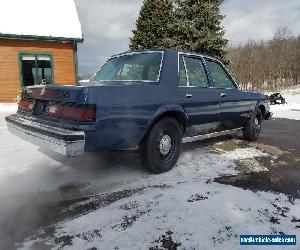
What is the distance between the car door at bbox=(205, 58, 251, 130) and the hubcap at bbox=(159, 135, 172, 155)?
4.99 feet

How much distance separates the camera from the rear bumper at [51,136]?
3764 millimetres

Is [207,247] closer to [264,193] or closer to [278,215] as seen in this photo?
[278,215]

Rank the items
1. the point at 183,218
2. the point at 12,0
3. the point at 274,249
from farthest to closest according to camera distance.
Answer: the point at 12,0 → the point at 183,218 → the point at 274,249

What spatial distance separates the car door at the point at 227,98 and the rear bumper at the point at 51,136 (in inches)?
118

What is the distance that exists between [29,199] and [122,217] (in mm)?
1248

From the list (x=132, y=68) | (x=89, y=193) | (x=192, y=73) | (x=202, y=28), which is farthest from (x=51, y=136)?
(x=202, y=28)

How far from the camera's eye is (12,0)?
1833 cm

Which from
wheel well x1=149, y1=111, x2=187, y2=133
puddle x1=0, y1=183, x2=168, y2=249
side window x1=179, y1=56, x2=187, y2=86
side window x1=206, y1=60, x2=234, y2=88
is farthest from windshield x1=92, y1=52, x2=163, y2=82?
puddle x1=0, y1=183, x2=168, y2=249

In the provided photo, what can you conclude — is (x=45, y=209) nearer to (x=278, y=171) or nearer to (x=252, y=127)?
(x=278, y=171)

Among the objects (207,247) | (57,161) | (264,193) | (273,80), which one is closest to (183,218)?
(207,247)

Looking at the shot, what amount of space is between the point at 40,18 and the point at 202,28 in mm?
12096

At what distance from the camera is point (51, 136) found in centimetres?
402

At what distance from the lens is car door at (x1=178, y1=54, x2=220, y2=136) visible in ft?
16.9

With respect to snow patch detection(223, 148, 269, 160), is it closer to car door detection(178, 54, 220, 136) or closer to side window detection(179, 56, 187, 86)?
car door detection(178, 54, 220, 136)
